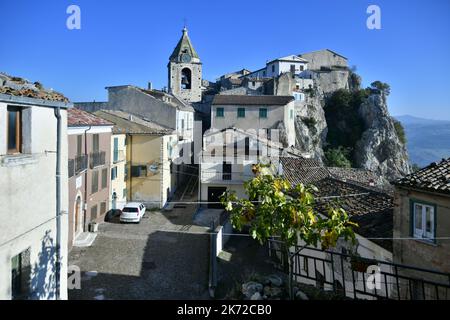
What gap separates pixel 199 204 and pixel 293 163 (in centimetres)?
777

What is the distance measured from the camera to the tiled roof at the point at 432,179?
10.3m

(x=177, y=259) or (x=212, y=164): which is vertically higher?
(x=212, y=164)

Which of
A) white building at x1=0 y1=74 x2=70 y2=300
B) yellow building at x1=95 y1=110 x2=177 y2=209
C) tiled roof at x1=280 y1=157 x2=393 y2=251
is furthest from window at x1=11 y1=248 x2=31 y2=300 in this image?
yellow building at x1=95 y1=110 x2=177 y2=209

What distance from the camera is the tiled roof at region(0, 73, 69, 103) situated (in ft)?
22.7

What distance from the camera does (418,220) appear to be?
10969 millimetres

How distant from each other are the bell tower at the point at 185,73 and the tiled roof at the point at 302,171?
1099 inches

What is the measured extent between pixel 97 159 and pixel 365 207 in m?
14.9

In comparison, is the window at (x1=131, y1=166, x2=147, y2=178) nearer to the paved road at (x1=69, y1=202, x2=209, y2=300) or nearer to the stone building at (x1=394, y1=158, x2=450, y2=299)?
the paved road at (x1=69, y1=202, x2=209, y2=300)

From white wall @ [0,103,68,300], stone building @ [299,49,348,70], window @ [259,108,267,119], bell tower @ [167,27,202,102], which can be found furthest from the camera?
stone building @ [299,49,348,70]

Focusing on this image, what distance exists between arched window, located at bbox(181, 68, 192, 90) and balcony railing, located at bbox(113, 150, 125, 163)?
28.5 meters

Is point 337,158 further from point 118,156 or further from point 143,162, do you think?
point 118,156

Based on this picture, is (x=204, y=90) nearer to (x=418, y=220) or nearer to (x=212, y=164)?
(x=212, y=164)

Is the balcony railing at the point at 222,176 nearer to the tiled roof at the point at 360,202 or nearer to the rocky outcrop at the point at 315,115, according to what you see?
the tiled roof at the point at 360,202

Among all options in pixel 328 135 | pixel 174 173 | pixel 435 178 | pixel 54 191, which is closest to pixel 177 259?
pixel 54 191
